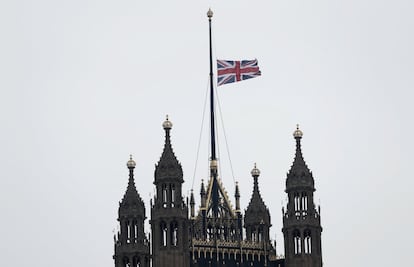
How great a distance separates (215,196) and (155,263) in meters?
11.2

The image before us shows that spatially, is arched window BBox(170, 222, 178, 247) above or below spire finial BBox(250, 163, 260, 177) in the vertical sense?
below

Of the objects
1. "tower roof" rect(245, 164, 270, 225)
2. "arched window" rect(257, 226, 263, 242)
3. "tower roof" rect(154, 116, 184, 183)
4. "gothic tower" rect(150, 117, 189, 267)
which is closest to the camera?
"gothic tower" rect(150, 117, 189, 267)

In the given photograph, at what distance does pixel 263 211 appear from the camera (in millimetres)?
172250

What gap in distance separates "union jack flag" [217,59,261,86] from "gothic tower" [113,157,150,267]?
47.1 feet

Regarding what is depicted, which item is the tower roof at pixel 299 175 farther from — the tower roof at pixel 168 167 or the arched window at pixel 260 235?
the tower roof at pixel 168 167

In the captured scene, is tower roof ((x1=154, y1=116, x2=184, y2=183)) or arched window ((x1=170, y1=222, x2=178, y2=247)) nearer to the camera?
arched window ((x1=170, y1=222, x2=178, y2=247))

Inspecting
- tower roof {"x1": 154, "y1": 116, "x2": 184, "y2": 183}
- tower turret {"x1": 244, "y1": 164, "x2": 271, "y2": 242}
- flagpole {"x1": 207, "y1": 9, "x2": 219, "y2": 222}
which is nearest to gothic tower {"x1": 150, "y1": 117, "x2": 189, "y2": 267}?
tower roof {"x1": 154, "y1": 116, "x2": 184, "y2": 183}

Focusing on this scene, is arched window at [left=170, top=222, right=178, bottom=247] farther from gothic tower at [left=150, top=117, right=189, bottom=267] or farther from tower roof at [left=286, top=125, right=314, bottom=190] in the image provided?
tower roof at [left=286, top=125, right=314, bottom=190]

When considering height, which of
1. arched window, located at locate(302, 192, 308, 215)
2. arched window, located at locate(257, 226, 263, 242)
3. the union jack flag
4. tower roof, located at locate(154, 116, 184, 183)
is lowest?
arched window, located at locate(257, 226, 263, 242)

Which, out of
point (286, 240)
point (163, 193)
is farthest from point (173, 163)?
point (286, 240)

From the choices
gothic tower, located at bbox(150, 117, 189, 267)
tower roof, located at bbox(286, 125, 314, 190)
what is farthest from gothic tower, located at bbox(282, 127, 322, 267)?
gothic tower, located at bbox(150, 117, 189, 267)

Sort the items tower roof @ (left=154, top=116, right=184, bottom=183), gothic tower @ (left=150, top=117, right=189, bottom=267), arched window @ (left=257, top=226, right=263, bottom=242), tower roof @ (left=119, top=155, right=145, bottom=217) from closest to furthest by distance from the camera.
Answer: gothic tower @ (left=150, top=117, right=189, bottom=267) < tower roof @ (left=154, top=116, right=184, bottom=183) < tower roof @ (left=119, top=155, right=145, bottom=217) < arched window @ (left=257, top=226, right=263, bottom=242)

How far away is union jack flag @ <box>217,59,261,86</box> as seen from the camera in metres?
171

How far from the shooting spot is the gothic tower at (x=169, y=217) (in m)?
160
